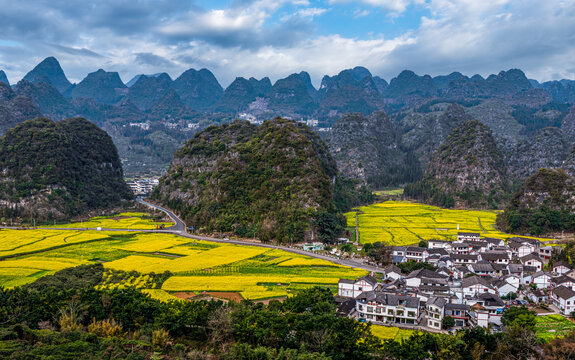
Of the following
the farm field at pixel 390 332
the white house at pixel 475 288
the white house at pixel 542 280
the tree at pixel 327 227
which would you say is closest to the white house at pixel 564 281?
the white house at pixel 542 280

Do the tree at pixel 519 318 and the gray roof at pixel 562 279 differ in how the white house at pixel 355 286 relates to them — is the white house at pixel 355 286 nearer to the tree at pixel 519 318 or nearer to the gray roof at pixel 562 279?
the tree at pixel 519 318

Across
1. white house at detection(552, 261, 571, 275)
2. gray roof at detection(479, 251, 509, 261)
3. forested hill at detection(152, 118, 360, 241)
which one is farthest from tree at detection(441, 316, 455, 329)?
forested hill at detection(152, 118, 360, 241)

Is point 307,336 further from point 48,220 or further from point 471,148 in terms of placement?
point 471,148

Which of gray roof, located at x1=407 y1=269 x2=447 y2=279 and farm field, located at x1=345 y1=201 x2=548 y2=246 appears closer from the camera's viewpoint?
gray roof, located at x1=407 y1=269 x2=447 y2=279

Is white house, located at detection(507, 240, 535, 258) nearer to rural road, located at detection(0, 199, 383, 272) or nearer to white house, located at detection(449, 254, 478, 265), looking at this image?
white house, located at detection(449, 254, 478, 265)

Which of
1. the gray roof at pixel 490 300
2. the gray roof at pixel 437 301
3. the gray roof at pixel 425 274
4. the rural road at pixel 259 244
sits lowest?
the rural road at pixel 259 244
